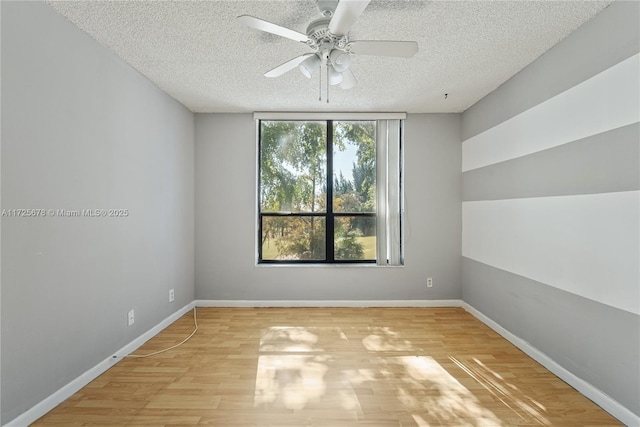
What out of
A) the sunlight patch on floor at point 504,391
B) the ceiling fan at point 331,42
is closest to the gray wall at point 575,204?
the sunlight patch on floor at point 504,391

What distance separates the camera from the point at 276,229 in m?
4.13

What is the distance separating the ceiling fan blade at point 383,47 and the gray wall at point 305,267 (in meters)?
2.14

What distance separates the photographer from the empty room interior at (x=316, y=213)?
1.84m

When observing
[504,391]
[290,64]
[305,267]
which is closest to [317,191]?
[305,267]

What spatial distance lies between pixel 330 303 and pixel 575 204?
2694 millimetres

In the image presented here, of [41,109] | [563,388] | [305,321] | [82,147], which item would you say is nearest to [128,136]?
[82,147]

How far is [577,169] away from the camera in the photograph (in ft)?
7.11

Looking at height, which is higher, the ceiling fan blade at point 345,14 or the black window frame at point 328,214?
the ceiling fan blade at point 345,14

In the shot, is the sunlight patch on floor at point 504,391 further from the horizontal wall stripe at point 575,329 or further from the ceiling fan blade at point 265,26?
the ceiling fan blade at point 265,26

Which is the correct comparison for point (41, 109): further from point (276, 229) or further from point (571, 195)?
point (571, 195)

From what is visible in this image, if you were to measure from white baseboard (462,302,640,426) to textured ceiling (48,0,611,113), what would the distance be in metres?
2.39

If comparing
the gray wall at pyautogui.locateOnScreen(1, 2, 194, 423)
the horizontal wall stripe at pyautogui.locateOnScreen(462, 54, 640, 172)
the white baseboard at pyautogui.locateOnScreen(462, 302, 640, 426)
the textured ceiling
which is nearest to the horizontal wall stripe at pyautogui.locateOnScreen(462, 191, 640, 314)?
the horizontal wall stripe at pyautogui.locateOnScreen(462, 54, 640, 172)

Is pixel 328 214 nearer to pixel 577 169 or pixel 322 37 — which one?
pixel 322 37

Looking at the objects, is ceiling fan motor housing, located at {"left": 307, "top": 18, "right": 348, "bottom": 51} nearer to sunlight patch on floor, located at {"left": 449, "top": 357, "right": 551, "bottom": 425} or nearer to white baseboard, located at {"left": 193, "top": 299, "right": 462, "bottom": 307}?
sunlight patch on floor, located at {"left": 449, "top": 357, "right": 551, "bottom": 425}
